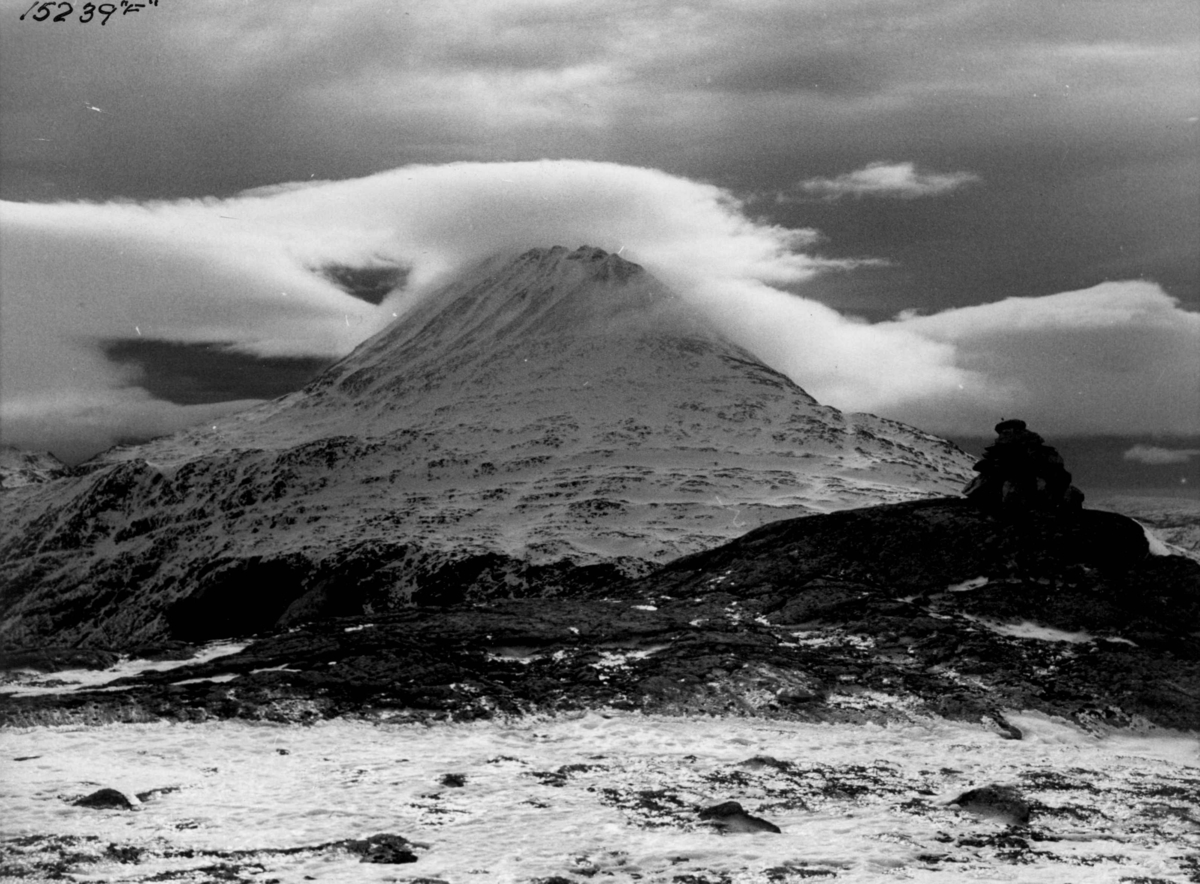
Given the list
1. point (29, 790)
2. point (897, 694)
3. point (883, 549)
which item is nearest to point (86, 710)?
point (29, 790)

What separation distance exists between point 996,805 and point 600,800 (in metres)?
6.24

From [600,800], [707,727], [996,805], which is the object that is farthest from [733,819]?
[707,727]

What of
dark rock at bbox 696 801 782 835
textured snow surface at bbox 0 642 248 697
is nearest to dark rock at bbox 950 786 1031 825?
dark rock at bbox 696 801 782 835

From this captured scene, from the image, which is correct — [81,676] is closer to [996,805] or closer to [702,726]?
[702,726]

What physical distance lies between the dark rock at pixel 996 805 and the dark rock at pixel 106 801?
12780 mm

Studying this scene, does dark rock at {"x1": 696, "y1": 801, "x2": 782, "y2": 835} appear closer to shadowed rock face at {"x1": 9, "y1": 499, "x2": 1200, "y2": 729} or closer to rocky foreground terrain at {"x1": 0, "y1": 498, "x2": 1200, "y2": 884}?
rocky foreground terrain at {"x1": 0, "y1": 498, "x2": 1200, "y2": 884}

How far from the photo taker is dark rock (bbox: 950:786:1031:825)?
1919cm

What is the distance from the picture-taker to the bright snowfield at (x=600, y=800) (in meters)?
16.2

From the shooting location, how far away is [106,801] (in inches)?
714

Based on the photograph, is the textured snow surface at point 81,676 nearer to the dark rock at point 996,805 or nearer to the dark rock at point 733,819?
the dark rock at point 733,819

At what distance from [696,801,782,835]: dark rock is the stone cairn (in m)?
21.5

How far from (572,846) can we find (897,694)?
12.8 metres

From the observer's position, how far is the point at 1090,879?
1603cm

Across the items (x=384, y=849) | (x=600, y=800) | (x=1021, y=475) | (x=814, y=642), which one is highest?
(x=1021, y=475)
